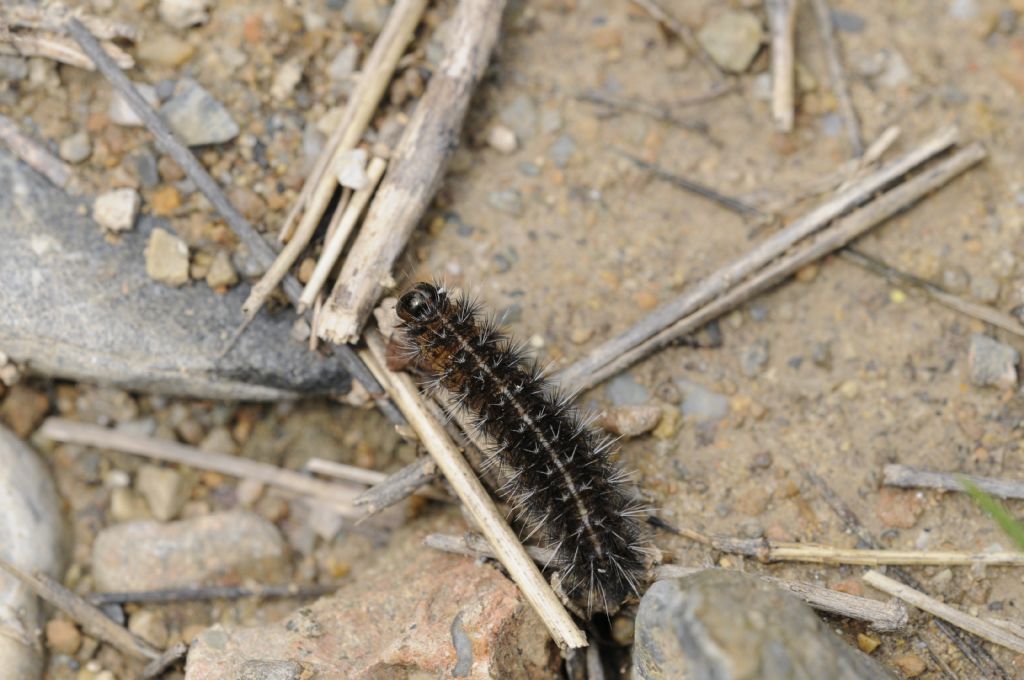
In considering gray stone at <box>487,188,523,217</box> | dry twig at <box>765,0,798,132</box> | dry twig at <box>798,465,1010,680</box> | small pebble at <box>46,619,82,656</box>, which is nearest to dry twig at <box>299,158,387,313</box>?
gray stone at <box>487,188,523,217</box>

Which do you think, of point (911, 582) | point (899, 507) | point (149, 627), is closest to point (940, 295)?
point (899, 507)

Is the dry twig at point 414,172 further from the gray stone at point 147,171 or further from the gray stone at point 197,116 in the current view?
the gray stone at point 147,171

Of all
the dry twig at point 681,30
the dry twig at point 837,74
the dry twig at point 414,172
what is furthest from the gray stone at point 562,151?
the dry twig at point 837,74

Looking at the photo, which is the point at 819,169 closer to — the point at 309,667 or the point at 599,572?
the point at 599,572

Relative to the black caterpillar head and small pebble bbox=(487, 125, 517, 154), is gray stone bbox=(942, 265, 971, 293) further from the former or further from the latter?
the black caterpillar head

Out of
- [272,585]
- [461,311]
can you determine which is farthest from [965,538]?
[272,585]

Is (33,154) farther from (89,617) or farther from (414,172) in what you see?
(89,617)
